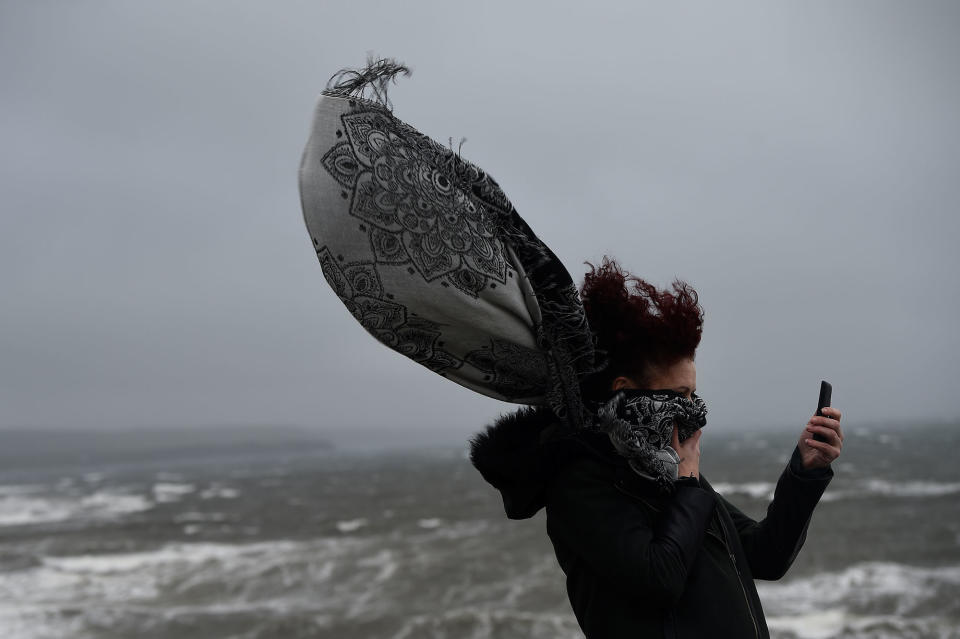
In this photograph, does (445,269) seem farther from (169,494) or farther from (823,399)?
(169,494)

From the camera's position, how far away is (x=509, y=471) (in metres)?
1.77

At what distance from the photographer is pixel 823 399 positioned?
2021 millimetres

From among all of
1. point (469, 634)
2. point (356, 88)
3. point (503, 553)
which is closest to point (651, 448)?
point (356, 88)

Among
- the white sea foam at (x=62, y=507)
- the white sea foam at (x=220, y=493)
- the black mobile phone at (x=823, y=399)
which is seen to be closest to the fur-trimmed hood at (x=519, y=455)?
the black mobile phone at (x=823, y=399)

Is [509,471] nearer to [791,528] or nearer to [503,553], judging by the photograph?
[791,528]

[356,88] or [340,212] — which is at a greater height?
[356,88]

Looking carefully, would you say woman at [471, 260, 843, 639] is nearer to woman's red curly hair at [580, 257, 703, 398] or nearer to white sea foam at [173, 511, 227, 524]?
woman's red curly hair at [580, 257, 703, 398]

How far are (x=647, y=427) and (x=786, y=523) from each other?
2.22 feet

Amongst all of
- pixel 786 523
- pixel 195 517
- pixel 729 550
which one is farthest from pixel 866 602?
pixel 195 517

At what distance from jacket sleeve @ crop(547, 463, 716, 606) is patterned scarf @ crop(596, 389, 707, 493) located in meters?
0.07

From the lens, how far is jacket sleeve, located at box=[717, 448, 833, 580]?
6.79ft

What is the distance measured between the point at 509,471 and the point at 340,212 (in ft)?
2.49

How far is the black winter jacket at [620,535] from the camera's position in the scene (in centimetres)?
163

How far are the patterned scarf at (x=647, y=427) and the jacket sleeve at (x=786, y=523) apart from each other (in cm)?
45
